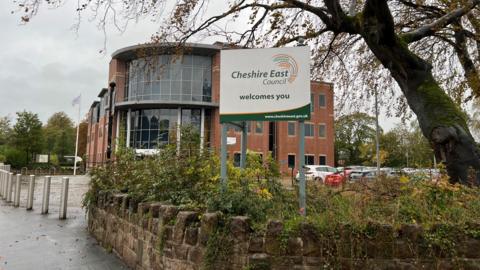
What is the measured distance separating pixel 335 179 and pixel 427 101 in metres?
3.43

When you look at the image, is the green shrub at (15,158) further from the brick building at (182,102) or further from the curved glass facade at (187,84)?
the curved glass facade at (187,84)

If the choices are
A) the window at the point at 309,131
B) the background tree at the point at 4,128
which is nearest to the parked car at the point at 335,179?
the window at the point at 309,131

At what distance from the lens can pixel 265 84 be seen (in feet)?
19.8

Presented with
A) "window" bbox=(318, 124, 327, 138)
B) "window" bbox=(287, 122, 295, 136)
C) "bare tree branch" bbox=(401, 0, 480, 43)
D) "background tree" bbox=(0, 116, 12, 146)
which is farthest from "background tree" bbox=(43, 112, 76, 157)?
"bare tree branch" bbox=(401, 0, 480, 43)

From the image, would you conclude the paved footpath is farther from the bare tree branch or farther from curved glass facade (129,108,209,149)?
curved glass facade (129,108,209,149)

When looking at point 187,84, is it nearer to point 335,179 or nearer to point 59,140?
point 335,179

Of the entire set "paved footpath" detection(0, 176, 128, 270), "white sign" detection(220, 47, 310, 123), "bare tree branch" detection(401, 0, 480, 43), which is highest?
"bare tree branch" detection(401, 0, 480, 43)

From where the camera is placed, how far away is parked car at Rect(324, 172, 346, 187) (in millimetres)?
7121

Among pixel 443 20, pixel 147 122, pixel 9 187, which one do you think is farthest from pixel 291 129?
pixel 443 20

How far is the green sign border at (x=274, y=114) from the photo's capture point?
5.82 meters

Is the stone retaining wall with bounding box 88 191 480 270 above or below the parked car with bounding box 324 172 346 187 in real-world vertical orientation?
below

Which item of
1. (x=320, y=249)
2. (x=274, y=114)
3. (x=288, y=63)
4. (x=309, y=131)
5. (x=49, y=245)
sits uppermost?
(x=309, y=131)

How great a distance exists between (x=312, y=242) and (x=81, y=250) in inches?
205

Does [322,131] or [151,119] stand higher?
[151,119]
